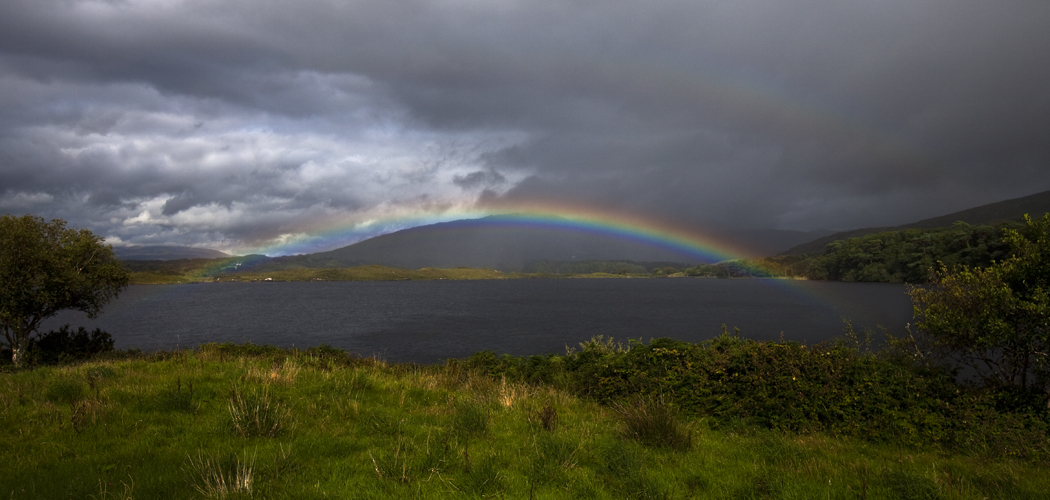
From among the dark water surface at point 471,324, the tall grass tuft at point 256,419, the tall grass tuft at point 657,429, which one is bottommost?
the dark water surface at point 471,324

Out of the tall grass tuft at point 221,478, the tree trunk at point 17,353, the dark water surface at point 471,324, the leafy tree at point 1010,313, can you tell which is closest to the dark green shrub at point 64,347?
the tree trunk at point 17,353

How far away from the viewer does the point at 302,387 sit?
10.1 meters

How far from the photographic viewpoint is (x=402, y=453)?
6.55 metres

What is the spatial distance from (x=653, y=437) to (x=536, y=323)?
58734 mm

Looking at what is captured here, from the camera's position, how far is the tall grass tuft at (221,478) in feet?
16.0

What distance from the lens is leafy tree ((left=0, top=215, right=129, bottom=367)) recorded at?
21.1 metres

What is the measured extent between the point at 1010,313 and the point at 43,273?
3527cm

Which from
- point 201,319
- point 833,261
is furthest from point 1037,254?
point 833,261

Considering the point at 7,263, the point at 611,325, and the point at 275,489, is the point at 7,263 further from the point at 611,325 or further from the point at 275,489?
the point at 611,325

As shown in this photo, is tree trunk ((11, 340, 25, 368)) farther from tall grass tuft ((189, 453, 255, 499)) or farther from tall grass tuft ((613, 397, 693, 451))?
tall grass tuft ((613, 397, 693, 451))

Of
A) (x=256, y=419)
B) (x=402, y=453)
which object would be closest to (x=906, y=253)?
(x=402, y=453)

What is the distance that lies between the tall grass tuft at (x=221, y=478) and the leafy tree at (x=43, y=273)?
916 inches

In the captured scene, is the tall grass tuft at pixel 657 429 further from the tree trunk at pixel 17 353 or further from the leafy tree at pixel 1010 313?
the tree trunk at pixel 17 353

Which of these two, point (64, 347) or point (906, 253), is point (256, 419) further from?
point (906, 253)
